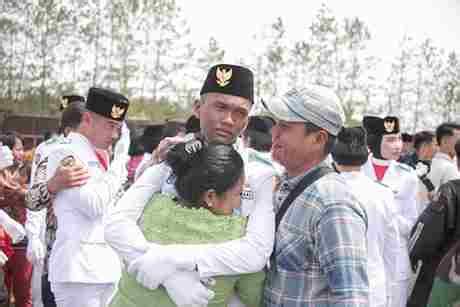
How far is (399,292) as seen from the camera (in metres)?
4.66

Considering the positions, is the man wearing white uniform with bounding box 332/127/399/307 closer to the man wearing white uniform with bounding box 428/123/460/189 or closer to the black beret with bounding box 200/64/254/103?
the black beret with bounding box 200/64/254/103

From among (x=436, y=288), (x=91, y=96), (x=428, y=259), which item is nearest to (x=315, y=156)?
(x=436, y=288)

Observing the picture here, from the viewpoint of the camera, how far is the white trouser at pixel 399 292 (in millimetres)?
4570

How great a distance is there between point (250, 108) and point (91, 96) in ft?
5.24

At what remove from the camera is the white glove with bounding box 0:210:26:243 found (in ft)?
17.0

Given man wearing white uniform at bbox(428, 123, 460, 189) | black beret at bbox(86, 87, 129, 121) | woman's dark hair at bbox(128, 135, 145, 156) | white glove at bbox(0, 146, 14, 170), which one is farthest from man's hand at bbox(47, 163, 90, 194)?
man wearing white uniform at bbox(428, 123, 460, 189)

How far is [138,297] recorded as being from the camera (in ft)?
6.86

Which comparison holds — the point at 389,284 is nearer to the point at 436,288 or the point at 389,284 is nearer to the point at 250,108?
the point at 436,288

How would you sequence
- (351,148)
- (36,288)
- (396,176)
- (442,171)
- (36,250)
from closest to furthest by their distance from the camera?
(351,148) < (36,250) < (396,176) < (442,171) < (36,288)

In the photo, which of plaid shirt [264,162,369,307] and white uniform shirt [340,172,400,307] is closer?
plaid shirt [264,162,369,307]

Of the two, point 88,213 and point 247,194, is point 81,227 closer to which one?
point 88,213

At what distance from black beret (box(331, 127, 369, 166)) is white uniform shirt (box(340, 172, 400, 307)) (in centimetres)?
10

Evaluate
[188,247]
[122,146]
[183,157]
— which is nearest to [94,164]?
[122,146]

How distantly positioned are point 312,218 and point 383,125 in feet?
11.6
